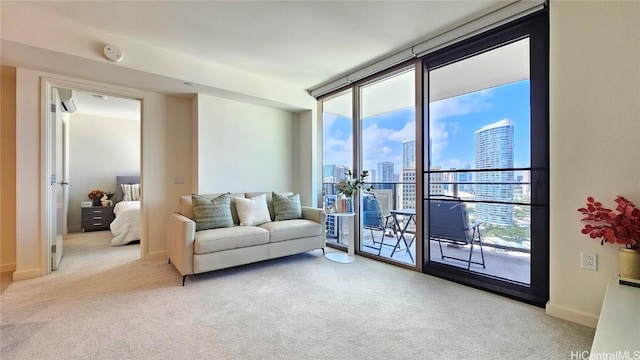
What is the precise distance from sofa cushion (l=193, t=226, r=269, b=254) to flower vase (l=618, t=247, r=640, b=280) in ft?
9.86

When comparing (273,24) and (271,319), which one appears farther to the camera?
(273,24)

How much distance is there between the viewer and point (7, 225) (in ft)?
10.7

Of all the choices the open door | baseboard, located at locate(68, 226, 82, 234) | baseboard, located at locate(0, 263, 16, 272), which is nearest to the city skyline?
the open door

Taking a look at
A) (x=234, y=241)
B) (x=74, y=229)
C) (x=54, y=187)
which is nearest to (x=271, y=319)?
(x=234, y=241)

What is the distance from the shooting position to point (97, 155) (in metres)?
6.20

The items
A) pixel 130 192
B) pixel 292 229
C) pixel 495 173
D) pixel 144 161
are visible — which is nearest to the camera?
pixel 495 173

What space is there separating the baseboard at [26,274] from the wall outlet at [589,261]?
5222mm

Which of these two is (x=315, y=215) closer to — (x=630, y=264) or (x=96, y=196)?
(x=630, y=264)

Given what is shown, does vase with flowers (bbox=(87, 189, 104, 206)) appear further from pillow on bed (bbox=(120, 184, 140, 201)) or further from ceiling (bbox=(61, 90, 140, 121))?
ceiling (bbox=(61, 90, 140, 121))

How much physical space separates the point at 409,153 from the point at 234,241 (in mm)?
2397

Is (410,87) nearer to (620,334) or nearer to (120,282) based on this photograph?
(620,334)

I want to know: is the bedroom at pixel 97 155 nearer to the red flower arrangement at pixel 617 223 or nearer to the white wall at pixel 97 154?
the white wall at pixel 97 154

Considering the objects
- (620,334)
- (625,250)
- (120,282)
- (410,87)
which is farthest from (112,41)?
(625,250)

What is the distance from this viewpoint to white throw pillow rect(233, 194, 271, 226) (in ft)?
11.6
